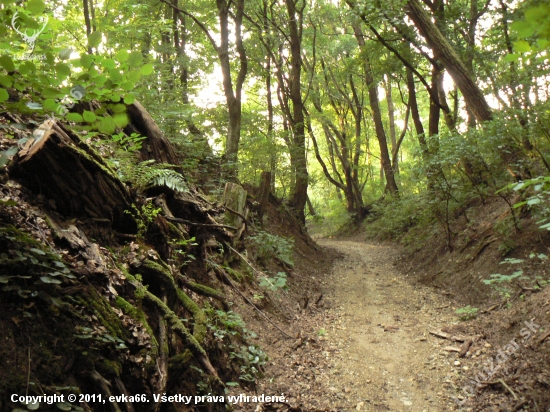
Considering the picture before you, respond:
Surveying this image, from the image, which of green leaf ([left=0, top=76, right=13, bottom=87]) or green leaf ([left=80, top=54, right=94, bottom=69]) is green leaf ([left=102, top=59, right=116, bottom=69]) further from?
green leaf ([left=0, top=76, right=13, bottom=87])

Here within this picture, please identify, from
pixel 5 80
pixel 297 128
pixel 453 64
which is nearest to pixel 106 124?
pixel 5 80

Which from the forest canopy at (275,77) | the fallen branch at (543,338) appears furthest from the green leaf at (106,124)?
→ the fallen branch at (543,338)

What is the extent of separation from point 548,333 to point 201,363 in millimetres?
3922

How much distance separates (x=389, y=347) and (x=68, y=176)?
4.95 m

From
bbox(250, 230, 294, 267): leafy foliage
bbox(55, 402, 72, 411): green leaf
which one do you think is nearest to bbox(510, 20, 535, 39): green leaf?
bbox(55, 402, 72, 411): green leaf

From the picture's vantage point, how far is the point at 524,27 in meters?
1.41

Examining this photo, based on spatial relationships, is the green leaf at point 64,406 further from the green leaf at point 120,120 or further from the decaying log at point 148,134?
the decaying log at point 148,134

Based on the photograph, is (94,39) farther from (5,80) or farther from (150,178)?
(150,178)

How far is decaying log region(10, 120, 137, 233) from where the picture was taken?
10.2 ft

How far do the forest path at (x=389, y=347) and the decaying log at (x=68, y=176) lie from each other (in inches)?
135

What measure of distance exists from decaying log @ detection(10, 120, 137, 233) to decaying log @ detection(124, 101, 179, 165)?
1.76 meters

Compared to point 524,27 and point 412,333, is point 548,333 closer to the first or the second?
point 412,333

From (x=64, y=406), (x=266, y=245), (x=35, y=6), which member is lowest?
(x=64, y=406)

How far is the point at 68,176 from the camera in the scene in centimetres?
334
